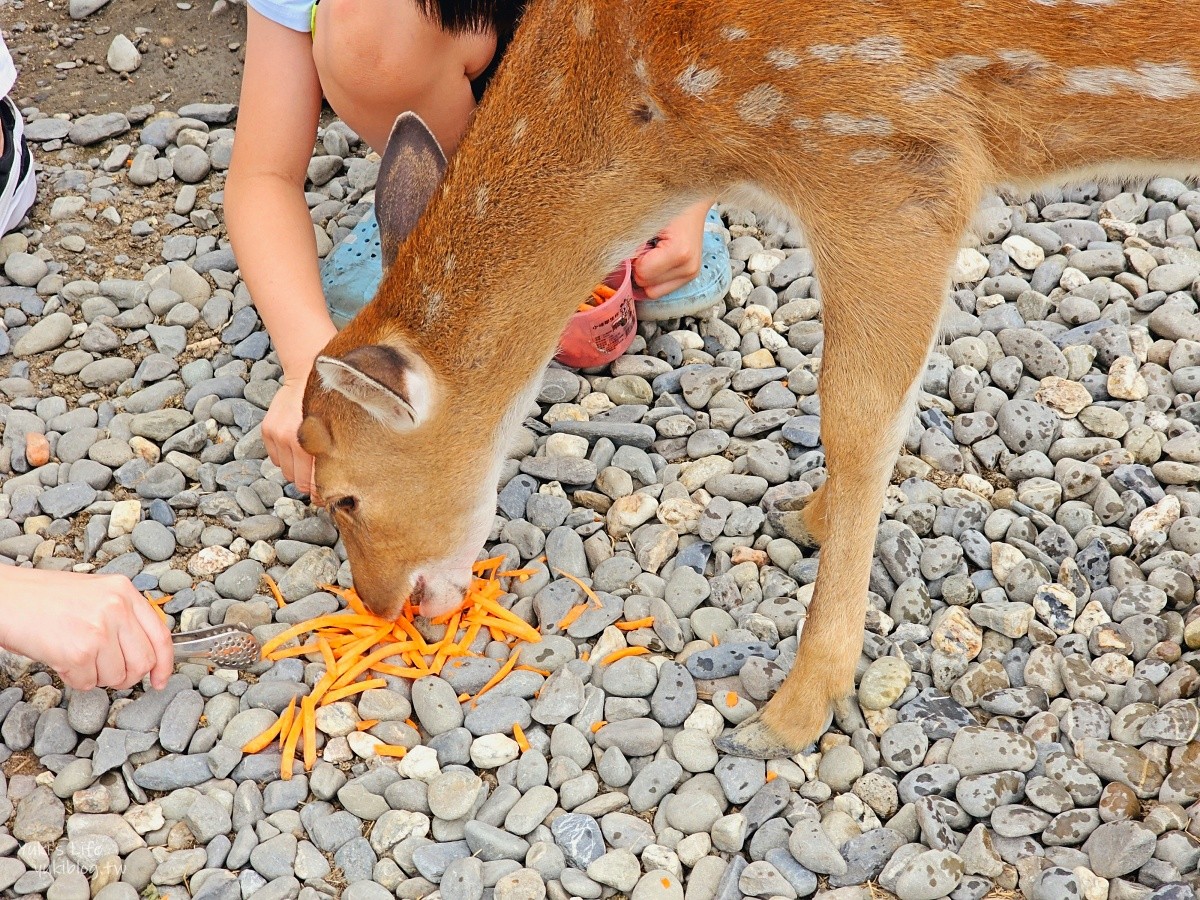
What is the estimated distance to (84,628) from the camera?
2699mm

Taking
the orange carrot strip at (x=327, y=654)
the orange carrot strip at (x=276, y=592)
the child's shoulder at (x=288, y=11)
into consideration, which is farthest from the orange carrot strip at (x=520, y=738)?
the child's shoulder at (x=288, y=11)

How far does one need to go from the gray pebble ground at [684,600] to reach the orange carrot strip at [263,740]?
27 millimetres

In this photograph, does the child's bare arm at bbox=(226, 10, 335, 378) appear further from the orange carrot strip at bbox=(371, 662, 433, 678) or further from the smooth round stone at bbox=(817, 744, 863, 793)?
the smooth round stone at bbox=(817, 744, 863, 793)

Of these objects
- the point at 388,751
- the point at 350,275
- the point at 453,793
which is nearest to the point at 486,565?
the point at 388,751

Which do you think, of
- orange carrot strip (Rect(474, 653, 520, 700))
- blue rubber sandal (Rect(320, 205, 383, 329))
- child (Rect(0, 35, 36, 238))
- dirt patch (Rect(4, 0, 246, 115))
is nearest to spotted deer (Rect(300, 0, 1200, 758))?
orange carrot strip (Rect(474, 653, 520, 700))

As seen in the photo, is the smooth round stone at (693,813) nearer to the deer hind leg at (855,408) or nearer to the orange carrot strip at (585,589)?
the deer hind leg at (855,408)

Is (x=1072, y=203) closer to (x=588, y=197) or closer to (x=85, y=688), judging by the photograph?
(x=588, y=197)

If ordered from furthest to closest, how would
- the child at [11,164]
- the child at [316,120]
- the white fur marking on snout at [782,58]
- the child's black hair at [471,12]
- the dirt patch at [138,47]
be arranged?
1. the dirt patch at [138,47]
2. the child at [11,164]
3. the child at [316,120]
4. the child's black hair at [471,12]
5. the white fur marking on snout at [782,58]

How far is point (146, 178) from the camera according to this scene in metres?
4.66

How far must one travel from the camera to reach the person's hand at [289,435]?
10.4ft

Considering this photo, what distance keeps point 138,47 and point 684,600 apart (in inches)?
145

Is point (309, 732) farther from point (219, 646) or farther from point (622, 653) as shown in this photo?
point (622, 653)

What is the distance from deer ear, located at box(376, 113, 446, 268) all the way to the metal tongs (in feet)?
3.21

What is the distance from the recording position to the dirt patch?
16.7 feet
